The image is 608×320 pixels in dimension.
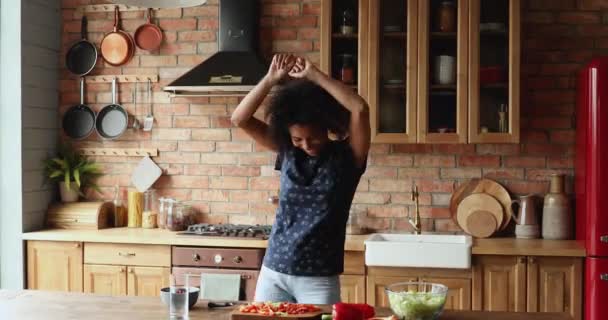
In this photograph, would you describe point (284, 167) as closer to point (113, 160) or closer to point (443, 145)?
point (443, 145)

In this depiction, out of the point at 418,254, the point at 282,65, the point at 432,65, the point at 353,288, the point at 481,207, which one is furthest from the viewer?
the point at 481,207

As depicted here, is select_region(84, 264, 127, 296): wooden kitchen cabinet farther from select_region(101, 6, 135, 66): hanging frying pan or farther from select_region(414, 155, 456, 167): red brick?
select_region(414, 155, 456, 167): red brick

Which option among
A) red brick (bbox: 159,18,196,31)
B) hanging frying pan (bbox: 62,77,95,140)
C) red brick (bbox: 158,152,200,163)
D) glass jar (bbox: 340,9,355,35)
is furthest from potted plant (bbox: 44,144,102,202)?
glass jar (bbox: 340,9,355,35)

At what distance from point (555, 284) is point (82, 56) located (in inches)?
125

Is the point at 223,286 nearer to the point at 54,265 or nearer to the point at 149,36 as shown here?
the point at 54,265

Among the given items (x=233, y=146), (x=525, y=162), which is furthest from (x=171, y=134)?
(x=525, y=162)

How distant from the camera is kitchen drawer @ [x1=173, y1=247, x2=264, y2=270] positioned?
13.0 ft

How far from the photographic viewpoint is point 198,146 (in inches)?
181

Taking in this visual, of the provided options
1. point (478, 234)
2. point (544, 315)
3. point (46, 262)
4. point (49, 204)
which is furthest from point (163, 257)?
point (544, 315)

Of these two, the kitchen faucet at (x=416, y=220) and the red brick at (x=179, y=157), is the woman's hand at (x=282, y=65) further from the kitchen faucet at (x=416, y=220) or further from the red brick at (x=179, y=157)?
the red brick at (x=179, y=157)

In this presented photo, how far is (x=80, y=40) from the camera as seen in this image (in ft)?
15.6

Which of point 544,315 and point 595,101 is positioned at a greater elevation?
point 595,101

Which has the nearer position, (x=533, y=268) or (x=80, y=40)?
(x=533, y=268)

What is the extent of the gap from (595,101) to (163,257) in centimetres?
241
